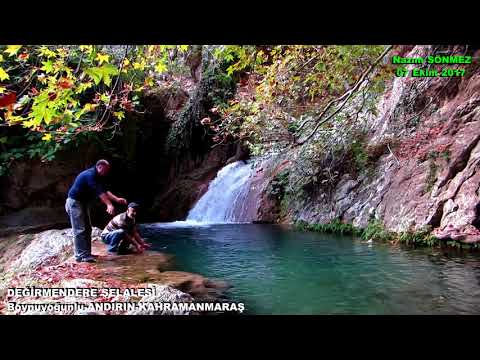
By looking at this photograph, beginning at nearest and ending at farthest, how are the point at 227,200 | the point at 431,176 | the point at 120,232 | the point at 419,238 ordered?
the point at 120,232 < the point at 419,238 < the point at 431,176 < the point at 227,200

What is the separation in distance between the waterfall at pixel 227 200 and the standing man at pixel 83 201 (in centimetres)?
469

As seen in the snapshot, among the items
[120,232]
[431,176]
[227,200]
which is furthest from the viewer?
[227,200]

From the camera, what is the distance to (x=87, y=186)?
11.5 feet

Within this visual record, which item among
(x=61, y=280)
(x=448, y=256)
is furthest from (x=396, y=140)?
(x=61, y=280)

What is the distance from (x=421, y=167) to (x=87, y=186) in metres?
4.67

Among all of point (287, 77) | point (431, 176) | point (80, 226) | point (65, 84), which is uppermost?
point (287, 77)

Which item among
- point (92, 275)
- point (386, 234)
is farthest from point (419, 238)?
point (92, 275)

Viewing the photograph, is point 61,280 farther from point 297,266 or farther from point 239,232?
point 239,232

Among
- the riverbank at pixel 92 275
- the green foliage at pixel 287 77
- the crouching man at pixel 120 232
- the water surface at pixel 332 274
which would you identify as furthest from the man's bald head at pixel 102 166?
the green foliage at pixel 287 77

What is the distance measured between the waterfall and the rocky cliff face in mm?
1593

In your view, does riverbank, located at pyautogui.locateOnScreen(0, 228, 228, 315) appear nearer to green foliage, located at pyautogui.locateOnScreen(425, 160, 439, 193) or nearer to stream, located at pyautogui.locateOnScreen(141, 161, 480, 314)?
stream, located at pyautogui.locateOnScreen(141, 161, 480, 314)

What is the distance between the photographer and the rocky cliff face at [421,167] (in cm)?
458

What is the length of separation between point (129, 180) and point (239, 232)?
439cm

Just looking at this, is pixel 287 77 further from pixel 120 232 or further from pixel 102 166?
pixel 120 232
